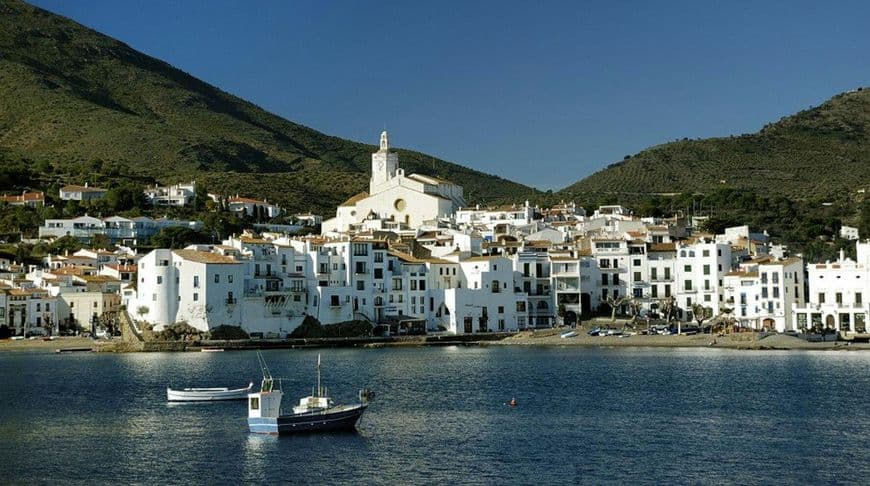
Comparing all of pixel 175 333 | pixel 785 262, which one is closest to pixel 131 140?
pixel 175 333

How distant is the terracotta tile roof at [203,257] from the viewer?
224ft

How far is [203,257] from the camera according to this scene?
226ft

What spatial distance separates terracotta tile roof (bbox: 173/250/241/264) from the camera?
68.2 meters

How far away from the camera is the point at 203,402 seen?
43.1 metres

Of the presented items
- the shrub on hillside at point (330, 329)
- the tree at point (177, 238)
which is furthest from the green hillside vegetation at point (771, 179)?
the tree at point (177, 238)

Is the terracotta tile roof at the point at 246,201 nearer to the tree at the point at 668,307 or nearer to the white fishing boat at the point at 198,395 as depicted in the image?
the tree at the point at 668,307

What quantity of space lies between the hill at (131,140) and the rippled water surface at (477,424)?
7395cm

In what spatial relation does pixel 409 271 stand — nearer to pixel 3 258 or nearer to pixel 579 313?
pixel 579 313

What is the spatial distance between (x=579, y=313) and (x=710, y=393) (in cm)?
3467

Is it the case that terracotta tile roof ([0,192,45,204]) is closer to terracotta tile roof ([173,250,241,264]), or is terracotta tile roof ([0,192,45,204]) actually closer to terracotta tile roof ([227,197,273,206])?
→ terracotta tile roof ([227,197,273,206])

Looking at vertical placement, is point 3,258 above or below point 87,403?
above

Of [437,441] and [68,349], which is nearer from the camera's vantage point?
[437,441]

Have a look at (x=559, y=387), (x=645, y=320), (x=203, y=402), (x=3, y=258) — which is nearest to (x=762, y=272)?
(x=645, y=320)

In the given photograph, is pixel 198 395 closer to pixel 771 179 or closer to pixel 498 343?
pixel 498 343
